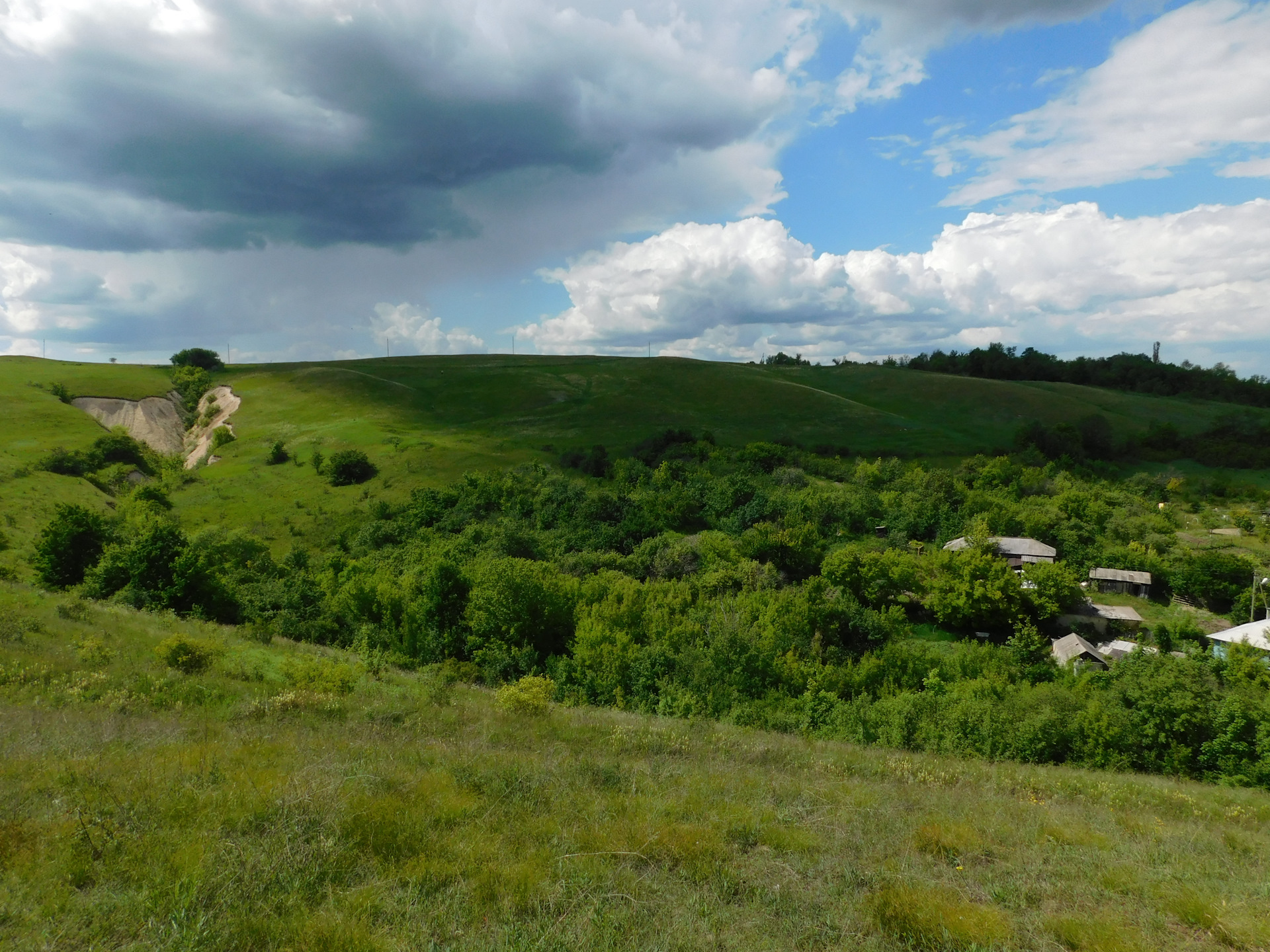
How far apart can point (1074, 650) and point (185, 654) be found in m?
43.0

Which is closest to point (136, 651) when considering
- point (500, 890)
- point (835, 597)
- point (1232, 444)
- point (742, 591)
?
point (500, 890)

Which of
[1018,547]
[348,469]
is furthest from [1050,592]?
[348,469]

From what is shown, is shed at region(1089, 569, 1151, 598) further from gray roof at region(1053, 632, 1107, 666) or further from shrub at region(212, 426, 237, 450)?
shrub at region(212, 426, 237, 450)

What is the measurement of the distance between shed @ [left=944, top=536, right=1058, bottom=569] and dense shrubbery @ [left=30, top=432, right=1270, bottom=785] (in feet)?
6.19

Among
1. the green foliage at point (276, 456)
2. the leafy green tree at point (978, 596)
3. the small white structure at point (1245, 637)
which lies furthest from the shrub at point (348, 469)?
the small white structure at point (1245, 637)

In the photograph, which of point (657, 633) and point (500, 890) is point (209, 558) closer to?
point (657, 633)

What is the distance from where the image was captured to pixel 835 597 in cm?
4584

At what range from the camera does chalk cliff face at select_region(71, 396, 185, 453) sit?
90.7 meters

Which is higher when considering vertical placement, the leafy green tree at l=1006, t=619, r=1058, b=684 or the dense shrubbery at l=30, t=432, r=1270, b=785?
the dense shrubbery at l=30, t=432, r=1270, b=785

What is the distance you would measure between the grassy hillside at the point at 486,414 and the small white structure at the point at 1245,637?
150 ft

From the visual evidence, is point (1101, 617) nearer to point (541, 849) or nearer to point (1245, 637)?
point (1245, 637)

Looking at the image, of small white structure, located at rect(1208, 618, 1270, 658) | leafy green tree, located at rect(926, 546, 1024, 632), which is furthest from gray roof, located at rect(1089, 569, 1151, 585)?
leafy green tree, located at rect(926, 546, 1024, 632)

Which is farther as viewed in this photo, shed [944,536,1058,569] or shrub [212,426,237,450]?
shrub [212,426,237,450]

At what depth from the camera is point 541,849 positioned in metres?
6.73
